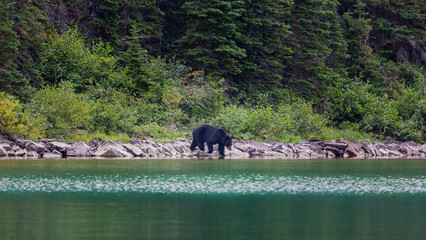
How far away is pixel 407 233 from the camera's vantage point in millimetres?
7820

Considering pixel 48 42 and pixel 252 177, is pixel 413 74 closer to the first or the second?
Result: pixel 48 42

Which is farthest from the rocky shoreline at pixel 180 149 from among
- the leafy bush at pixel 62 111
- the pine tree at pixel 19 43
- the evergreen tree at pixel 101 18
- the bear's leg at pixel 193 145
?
the evergreen tree at pixel 101 18

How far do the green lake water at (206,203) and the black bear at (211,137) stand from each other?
600 cm

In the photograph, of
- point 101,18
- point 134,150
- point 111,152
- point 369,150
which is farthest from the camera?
point 101,18

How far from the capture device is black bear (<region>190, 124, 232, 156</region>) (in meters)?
23.7

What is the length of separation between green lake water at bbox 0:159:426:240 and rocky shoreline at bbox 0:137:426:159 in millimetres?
5410

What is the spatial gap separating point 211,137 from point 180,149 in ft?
7.76

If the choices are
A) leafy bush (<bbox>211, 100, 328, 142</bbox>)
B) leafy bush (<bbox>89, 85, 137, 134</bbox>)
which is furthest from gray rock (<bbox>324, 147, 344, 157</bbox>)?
leafy bush (<bbox>89, 85, 137, 134</bbox>)

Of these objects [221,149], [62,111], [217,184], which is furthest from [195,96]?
[217,184]

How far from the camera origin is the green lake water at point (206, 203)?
7820mm

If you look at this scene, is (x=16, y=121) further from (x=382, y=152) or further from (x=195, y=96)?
(x=382, y=152)

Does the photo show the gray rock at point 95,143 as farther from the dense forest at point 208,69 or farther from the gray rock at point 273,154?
the gray rock at point 273,154

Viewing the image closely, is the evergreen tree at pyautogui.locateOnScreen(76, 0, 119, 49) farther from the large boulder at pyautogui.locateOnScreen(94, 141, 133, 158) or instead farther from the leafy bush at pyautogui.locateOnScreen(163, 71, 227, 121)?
the large boulder at pyautogui.locateOnScreen(94, 141, 133, 158)

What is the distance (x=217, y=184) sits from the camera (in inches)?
542
